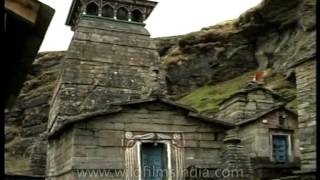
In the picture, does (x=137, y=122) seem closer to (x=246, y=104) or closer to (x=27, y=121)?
(x=246, y=104)

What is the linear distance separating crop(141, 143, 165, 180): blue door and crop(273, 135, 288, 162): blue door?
22.6 ft

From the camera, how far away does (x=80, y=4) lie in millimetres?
28891

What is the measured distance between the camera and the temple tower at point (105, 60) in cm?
2623

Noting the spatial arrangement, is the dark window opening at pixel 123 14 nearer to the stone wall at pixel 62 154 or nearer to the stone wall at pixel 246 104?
the stone wall at pixel 246 104

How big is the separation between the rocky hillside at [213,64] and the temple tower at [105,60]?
720 centimetres

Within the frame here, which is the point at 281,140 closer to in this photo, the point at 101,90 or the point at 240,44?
the point at 101,90

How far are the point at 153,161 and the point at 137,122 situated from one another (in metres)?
1.46

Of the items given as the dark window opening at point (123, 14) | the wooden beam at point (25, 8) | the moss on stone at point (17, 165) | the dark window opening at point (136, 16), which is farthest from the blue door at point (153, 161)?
the moss on stone at point (17, 165)

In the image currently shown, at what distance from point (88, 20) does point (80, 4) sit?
111 cm

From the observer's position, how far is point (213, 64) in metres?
49.8

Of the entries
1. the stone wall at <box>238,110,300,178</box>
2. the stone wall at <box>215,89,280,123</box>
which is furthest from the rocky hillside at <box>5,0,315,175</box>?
the stone wall at <box>238,110,300,178</box>

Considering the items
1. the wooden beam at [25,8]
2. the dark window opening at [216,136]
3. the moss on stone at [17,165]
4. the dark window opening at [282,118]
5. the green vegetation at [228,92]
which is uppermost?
the green vegetation at [228,92]

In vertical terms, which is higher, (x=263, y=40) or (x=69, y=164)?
(x=263, y=40)

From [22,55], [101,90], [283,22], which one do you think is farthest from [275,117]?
[283,22]
